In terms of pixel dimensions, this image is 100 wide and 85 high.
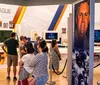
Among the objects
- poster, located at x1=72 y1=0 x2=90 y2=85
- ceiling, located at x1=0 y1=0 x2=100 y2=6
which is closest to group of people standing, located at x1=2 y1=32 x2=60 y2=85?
poster, located at x1=72 y1=0 x2=90 y2=85

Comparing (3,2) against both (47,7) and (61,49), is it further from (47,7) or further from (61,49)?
(61,49)

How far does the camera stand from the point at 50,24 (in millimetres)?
10961

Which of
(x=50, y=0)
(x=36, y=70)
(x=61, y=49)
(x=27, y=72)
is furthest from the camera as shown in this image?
(x=50, y=0)

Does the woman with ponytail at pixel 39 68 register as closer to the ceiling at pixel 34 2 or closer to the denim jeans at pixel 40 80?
the denim jeans at pixel 40 80

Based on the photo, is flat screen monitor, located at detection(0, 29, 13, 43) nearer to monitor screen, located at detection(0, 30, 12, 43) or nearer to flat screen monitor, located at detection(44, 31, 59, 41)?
monitor screen, located at detection(0, 30, 12, 43)

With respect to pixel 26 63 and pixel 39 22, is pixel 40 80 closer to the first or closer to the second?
pixel 26 63

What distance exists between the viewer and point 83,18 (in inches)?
160

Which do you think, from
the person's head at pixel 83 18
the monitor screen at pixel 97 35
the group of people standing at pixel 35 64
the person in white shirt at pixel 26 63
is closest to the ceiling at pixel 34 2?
the monitor screen at pixel 97 35

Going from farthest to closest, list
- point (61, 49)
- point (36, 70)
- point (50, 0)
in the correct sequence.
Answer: point (50, 0)
point (61, 49)
point (36, 70)

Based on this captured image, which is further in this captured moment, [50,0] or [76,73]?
[50,0]

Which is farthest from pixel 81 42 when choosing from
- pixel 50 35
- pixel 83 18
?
pixel 50 35

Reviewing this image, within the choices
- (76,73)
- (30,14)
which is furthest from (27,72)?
(30,14)

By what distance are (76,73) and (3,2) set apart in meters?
7.17

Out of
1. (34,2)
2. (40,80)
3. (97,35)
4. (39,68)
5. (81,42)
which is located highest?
(34,2)
